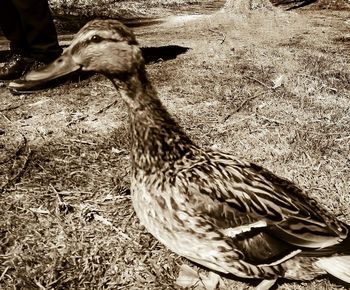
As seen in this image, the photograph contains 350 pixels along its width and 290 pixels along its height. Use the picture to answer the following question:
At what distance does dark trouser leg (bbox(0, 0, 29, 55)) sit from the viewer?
5.10 m

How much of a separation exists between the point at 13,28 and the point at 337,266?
4572 mm

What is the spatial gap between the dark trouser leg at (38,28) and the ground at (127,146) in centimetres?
55

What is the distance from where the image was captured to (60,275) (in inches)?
104

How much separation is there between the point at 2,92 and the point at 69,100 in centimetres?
84

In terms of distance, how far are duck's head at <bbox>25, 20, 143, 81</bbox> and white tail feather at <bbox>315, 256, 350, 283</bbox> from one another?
1546mm

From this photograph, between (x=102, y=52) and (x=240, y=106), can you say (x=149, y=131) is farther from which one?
(x=240, y=106)

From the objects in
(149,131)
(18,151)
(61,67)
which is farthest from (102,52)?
(18,151)

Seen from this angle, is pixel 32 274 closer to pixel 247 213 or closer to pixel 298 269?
pixel 247 213

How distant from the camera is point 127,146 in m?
3.85

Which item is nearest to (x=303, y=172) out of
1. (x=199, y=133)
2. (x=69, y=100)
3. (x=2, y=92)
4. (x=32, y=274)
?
(x=199, y=133)

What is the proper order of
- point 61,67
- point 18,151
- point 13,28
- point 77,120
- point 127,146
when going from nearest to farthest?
1. point 61,67
2. point 18,151
3. point 127,146
4. point 77,120
5. point 13,28

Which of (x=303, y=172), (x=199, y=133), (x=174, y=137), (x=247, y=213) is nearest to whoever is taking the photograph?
(x=247, y=213)

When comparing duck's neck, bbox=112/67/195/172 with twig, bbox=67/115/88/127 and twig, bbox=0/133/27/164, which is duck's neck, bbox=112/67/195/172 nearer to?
twig, bbox=0/133/27/164

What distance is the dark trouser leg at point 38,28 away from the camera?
489 cm
